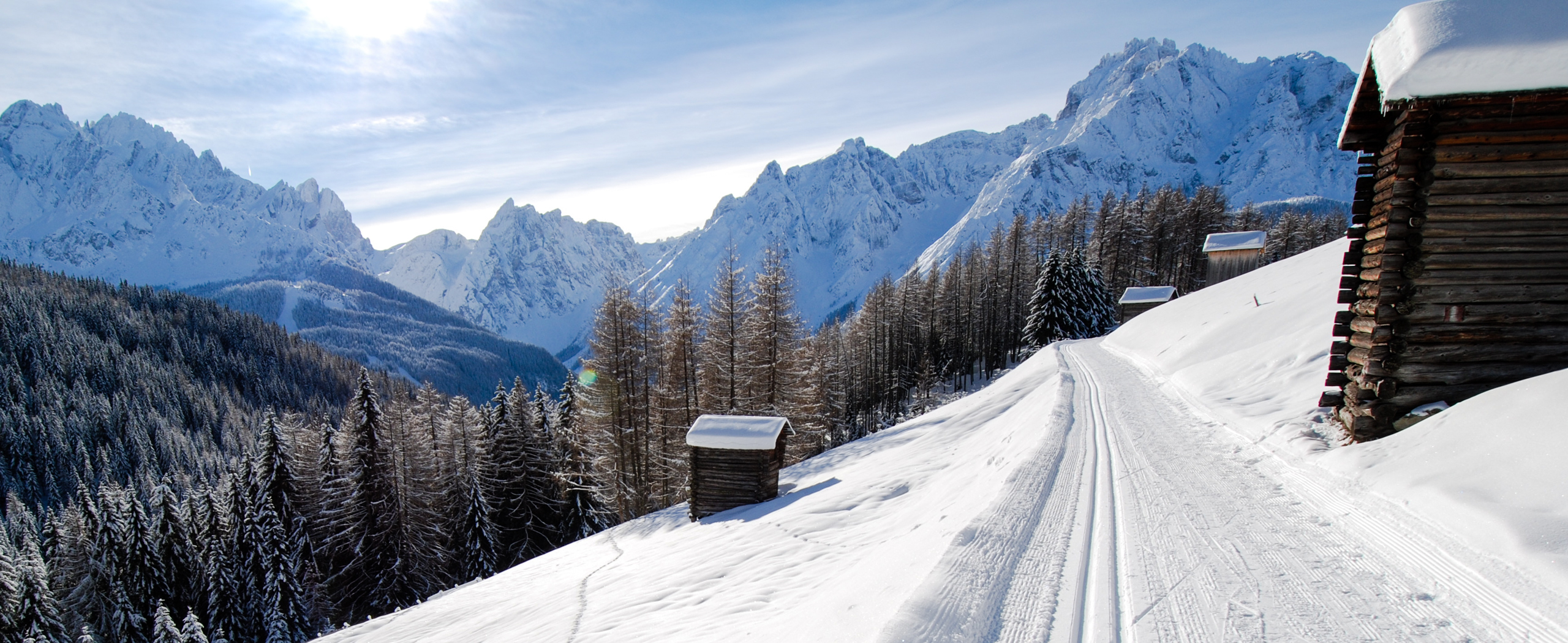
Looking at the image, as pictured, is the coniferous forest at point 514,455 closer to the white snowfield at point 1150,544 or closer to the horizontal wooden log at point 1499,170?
the white snowfield at point 1150,544

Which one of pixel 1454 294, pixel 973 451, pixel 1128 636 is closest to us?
pixel 1128 636

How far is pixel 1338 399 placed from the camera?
27.5ft

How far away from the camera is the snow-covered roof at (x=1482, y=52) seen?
6586 millimetres

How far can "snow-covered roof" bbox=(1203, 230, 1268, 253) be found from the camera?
3756 centimetres

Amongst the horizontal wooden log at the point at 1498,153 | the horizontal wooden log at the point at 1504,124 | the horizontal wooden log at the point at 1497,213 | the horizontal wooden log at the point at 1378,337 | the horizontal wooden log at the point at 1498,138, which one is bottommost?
the horizontal wooden log at the point at 1378,337

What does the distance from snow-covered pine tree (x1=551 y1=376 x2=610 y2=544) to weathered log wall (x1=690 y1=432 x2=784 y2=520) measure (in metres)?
14.7

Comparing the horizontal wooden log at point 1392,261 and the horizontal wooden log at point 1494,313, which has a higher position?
the horizontal wooden log at point 1392,261

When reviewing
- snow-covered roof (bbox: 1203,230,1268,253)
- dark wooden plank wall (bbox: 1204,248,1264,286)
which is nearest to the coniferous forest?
dark wooden plank wall (bbox: 1204,248,1264,286)

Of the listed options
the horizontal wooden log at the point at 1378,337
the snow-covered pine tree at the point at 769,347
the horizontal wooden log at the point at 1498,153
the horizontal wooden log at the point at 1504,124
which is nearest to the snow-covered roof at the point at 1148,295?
the snow-covered pine tree at the point at 769,347

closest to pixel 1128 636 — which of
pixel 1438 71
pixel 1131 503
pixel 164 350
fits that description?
pixel 1131 503

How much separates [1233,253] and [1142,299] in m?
6.82

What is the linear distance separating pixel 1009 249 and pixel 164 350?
132618mm

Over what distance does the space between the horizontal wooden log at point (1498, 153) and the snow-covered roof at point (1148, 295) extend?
109 ft

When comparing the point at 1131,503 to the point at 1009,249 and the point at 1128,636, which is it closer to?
the point at 1128,636
